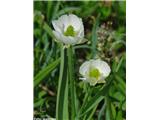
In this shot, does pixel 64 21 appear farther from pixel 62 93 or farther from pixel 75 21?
pixel 62 93

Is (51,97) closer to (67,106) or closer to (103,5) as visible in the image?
(67,106)

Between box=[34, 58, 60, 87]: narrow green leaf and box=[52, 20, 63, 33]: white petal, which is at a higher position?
box=[52, 20, 63, 33]: white petal

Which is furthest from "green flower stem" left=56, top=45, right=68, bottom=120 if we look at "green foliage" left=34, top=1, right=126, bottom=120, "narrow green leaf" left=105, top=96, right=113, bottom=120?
"narrow green leaf" left=105, top=96, right=113, bottom=120

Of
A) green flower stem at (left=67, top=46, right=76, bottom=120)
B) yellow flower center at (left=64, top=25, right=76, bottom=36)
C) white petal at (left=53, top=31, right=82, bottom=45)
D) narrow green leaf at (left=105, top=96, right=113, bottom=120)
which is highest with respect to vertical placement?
yellow flower center at (left=64, top=25, right=76, bottom=36)

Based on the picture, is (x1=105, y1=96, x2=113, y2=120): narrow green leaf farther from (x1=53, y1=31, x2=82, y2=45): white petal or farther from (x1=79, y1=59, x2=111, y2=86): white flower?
(x1=53, y1=31, x2=82, y2=45): white petal

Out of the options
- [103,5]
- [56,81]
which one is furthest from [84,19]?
[56,81]

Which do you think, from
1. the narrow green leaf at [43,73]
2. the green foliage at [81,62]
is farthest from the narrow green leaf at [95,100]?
the narrow green leaf at [43,73]

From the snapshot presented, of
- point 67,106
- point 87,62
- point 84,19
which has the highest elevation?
point 84,19
